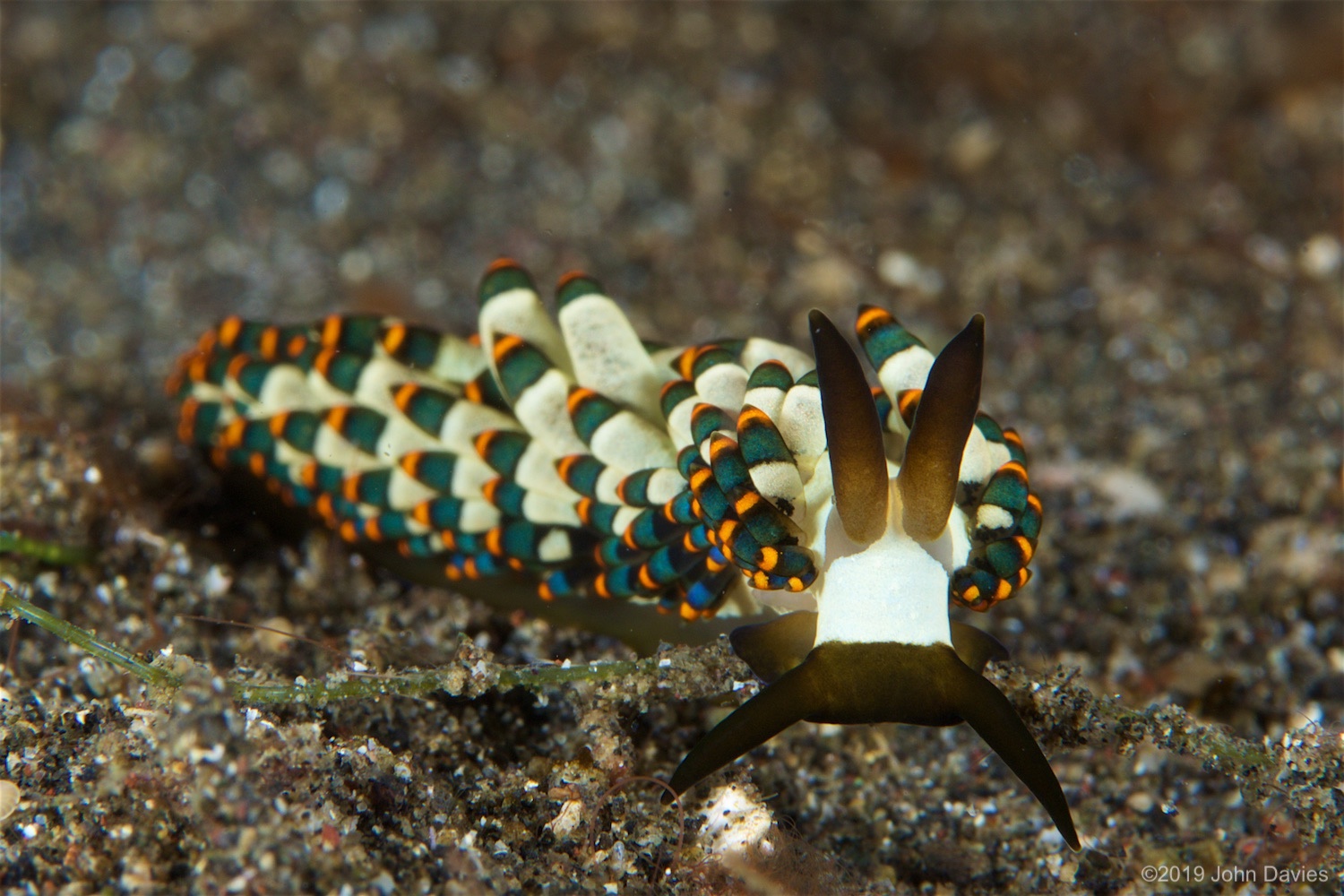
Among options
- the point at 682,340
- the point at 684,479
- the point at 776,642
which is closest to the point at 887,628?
the point at 776,642

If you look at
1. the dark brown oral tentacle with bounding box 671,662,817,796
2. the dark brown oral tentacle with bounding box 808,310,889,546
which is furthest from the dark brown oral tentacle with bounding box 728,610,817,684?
the dark brown oral tentacle with bounding box 808,310,889,546

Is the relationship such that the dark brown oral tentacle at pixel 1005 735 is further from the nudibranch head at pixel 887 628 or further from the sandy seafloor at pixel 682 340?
the sandy seafloor at pixel 682 340

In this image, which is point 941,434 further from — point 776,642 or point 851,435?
point 776,642

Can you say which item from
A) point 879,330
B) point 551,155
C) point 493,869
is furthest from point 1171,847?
point 551,155

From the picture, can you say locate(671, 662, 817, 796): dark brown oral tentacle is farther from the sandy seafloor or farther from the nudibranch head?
the sandy seafloor

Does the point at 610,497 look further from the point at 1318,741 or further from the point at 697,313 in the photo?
the point at 697,313
